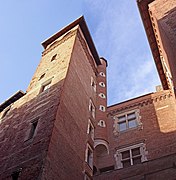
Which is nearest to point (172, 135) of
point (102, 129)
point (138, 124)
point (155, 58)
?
point (138, 124)

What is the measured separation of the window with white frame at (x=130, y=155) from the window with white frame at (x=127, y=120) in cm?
174

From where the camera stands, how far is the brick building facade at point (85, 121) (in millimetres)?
11641

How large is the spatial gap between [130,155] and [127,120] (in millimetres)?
3022

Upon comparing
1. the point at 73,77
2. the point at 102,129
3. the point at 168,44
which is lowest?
the point at 102,129

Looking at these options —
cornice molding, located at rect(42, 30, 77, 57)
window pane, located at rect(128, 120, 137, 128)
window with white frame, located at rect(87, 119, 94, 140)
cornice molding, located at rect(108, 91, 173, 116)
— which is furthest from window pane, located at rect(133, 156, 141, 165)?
cornice molding, located at rect(42, 30, 77, 57)

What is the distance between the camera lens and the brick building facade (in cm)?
1164

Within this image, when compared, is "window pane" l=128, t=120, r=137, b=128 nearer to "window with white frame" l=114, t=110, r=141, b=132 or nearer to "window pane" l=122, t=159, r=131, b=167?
"window with white frame" l=114, t=110, r=141, b=132

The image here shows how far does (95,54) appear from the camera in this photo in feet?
78.2

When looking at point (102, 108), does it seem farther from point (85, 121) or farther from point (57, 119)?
point (57, 119)

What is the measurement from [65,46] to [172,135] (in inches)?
389

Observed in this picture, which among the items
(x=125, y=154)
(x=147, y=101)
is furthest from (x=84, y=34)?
(x=125, y=154)

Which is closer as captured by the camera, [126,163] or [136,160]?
[136,160]

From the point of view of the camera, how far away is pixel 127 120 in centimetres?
1834

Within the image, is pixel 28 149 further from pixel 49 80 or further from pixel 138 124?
pixel 138 124
